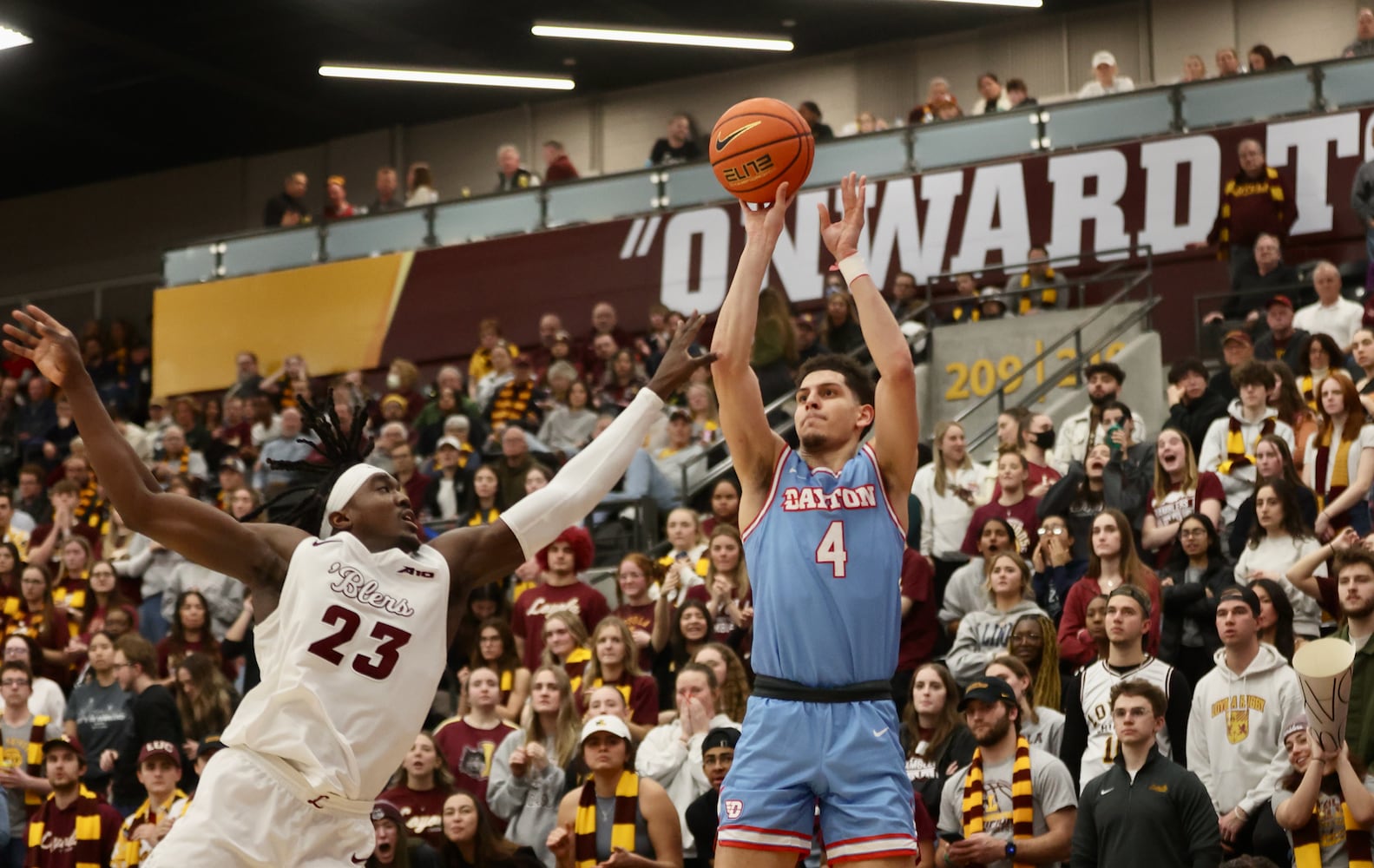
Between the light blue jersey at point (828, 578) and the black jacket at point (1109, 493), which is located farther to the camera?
the black jacket at point (1109, 493)

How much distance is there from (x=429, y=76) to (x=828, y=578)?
20446 millimetres

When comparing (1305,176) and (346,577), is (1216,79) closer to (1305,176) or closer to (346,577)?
(1305,176)

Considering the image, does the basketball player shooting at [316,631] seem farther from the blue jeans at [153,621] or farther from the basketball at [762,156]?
the blue jeans at [153,621]

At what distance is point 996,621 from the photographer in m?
11.2

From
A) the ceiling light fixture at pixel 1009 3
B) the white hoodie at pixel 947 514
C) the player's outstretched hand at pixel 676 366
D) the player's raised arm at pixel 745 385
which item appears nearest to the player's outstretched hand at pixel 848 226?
the player's raised arm at pixel 745 385

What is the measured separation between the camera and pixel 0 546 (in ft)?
51.5

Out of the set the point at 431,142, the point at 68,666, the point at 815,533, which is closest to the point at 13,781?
the point at 68,666

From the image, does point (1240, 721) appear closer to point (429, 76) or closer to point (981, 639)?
point (981, 639)

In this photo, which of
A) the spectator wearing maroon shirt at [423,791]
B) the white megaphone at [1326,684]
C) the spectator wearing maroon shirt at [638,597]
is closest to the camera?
the white megaphone at [1326,684]

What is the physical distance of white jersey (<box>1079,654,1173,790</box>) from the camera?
9.61 metres

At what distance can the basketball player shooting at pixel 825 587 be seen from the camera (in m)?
5.98

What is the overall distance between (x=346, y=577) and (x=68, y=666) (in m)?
9.88

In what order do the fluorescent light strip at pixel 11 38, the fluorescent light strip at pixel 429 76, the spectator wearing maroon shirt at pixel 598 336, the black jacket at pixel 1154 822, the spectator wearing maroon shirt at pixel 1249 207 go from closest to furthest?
the black jacket at pixel 1154 822 → the spectator wearing maroon shirt at pixel 1249 207 → the spectator wearing maroon shirt at pixel 598 336 → the fluorescent light strip at pixel 11 38 → the fluorescent light strip at pixel 429 76

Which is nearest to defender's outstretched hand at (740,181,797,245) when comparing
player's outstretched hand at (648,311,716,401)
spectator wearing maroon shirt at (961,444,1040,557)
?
player's outstretched hand at (648,311,716,401)
